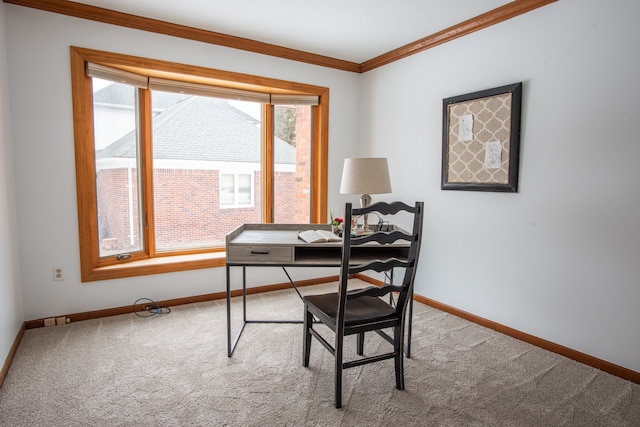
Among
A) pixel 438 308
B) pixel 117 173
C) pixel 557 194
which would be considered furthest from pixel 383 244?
pixel 117 173

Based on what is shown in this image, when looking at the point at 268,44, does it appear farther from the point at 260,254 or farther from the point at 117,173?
the point at 260,254

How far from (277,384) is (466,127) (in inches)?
91.9

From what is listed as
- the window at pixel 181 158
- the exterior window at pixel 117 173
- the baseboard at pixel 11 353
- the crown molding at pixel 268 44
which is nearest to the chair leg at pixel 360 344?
the window at pixel 181 158

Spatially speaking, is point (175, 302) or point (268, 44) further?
point (268, 44)

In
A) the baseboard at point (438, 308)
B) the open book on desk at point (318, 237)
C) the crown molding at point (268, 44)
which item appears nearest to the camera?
the baseboard at point (438, 308)

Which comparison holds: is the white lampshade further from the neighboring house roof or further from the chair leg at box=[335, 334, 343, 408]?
the neighboring house roof

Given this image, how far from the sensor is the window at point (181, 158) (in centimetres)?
306

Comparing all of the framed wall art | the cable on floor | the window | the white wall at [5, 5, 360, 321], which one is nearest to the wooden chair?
the framed wall art

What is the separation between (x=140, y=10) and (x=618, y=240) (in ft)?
11.8

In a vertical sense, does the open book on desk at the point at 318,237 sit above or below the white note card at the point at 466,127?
below

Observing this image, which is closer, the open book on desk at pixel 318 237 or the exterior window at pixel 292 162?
the open book on desk at pixel 318 237

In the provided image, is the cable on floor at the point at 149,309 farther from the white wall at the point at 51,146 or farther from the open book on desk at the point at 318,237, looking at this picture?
the open book on desk at the point at 318,237

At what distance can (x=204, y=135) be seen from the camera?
3738 millimetres

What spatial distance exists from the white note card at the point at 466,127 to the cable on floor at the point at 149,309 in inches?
112
